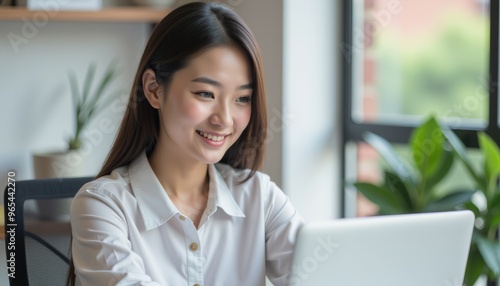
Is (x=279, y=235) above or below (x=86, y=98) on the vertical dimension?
below

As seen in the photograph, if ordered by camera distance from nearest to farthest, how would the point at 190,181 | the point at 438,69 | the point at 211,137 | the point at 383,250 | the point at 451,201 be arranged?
the point at 383,250, the point at 211,137, the point at 190,181, the point at 451,201, the point at 438,69

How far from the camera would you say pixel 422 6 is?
10.4 ft

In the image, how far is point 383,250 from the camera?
1269mm

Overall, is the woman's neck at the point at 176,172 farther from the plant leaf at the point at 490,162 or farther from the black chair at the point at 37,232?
the plant leaf at the point at 490,162

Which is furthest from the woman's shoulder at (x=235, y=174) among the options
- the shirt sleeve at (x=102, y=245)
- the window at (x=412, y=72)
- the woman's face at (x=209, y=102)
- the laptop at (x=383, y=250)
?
the window at (x=412, y=72)

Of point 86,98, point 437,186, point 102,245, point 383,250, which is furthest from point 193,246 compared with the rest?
point 86,98

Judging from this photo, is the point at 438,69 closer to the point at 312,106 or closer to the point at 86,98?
the point at 312,106

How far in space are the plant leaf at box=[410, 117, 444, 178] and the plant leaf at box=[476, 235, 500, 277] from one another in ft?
0.94

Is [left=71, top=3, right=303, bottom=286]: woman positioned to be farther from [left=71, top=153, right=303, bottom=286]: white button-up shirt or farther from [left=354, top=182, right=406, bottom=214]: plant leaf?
[left=354, top=182, right=406, bottom=214]: plant leaf

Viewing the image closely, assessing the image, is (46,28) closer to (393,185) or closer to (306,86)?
(306,86)

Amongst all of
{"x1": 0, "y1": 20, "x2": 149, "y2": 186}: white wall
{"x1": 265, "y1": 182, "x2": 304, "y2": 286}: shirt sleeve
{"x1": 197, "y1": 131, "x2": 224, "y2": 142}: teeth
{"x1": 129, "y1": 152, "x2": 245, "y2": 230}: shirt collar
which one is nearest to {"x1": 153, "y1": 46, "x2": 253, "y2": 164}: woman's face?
{"x1": 197, "y1": 131, "x2": 224, "y2": 142}: teeth

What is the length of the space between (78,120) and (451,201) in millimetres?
1517

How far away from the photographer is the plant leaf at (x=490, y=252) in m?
2.51

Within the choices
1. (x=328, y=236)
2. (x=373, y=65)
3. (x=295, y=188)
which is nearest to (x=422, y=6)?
(x=373, y=65)
